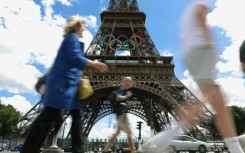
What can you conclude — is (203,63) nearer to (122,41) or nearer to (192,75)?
(192,75)

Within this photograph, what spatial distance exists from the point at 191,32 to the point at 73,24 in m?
1.47

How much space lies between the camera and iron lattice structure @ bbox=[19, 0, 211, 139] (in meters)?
33.1

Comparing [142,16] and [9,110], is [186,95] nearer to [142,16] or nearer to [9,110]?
[142,16]

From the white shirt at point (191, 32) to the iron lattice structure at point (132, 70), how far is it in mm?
24995

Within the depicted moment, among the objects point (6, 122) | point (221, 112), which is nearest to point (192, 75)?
point (221, 112)

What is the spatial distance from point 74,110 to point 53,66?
0.59 metres

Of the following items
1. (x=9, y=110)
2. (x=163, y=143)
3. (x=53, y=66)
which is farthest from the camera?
(x=9, y=110)

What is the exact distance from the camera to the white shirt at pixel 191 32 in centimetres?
354

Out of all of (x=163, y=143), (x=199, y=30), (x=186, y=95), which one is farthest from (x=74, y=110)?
(x=186, y=95)

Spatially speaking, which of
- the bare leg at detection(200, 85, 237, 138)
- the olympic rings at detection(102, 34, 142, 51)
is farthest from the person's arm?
the olympic rings at detection(102, 34, 142, 51)

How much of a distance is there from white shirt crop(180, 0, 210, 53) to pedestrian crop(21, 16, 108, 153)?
3.49 feet

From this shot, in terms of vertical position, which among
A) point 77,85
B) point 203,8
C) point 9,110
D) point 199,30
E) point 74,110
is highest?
point 9,110

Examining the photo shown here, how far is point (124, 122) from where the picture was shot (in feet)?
22.6

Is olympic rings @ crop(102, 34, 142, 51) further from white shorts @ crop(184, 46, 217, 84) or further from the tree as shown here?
white shorts @ crop(184, 46, 217, 84)
